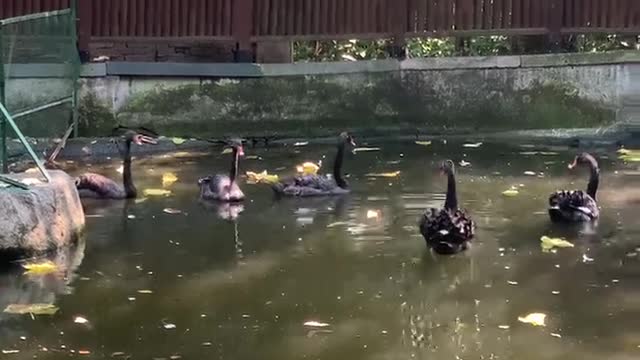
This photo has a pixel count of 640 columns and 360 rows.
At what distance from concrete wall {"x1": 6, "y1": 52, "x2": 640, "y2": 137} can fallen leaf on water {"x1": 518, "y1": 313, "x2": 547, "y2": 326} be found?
324 inches

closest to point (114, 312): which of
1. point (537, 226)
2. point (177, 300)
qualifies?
point (177, 300)

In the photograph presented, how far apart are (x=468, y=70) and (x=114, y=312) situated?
9.22 meters

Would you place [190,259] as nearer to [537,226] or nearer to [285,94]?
[537,226]

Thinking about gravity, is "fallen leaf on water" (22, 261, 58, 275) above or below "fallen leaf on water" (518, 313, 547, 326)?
above

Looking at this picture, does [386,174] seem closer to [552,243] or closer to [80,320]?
[552,243]

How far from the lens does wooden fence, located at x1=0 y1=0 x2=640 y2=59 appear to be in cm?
1520

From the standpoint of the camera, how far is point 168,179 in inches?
473

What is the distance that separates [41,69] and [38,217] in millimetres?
4996

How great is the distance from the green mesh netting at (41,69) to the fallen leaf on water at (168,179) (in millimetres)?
1493

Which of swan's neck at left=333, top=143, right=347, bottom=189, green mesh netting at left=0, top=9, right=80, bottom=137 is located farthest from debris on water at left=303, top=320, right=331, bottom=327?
green mesh netting at left=0, top=9, right=80, bottom=137

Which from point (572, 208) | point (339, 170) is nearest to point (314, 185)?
point (339, 170)

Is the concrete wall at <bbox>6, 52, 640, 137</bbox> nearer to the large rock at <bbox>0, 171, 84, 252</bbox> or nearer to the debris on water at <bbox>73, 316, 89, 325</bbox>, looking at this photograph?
the large rock at <bbox>0, 171, 84, 252</bbox>

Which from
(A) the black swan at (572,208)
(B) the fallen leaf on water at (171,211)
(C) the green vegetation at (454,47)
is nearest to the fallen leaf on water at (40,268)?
(B) the fallen leaf on water at (171,211)

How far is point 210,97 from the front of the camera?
49.4 feet
